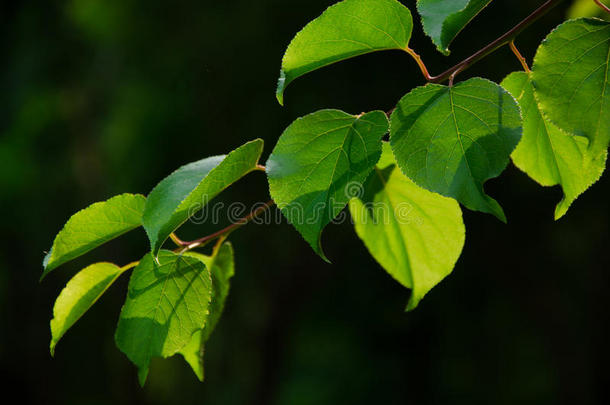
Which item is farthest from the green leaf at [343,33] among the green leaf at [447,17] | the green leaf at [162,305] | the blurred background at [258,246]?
the blurred background at [258,246]

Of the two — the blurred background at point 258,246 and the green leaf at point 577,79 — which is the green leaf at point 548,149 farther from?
the blurred background at point 258,246

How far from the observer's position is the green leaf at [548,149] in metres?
0.41

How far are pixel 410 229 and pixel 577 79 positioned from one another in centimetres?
20

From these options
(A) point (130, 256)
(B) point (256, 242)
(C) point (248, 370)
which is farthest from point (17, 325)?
(B) point (256, 242)

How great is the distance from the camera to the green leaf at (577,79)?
0.33 metres

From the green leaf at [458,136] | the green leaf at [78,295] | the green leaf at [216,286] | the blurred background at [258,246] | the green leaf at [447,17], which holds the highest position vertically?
the green leaf at [447,17]

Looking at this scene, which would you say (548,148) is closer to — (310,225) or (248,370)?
(310,225)

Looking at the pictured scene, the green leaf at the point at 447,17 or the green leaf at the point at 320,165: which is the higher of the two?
the green leaf at the point at 447,17

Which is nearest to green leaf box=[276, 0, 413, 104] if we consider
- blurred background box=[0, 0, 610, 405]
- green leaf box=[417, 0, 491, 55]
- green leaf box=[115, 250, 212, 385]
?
green leaf box=[417, 0, 491, 55]

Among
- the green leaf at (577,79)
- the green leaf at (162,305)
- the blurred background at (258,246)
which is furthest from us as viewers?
the blurred background at (258,246)

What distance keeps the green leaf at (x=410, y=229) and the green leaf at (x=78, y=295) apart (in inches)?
8.8

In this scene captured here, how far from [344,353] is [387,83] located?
2.83 metres

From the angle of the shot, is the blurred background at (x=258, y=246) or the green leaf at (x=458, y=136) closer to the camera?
the green leaf at (x=458, y=136)

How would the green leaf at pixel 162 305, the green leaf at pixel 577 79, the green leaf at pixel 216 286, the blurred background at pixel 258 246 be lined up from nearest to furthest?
1. the green leaf at pixel 577 79
2. the green leaf at pixel 162 305
3. the green leaf at pixel 216 286
4. the blurred background at pixel 258 246
